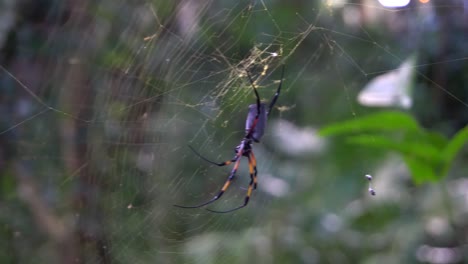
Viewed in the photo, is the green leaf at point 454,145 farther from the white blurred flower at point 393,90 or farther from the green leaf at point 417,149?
the white blurred flower at point 393,90

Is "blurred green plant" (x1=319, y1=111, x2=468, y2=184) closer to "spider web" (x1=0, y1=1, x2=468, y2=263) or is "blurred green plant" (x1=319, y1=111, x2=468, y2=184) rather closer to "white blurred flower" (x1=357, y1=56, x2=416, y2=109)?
"white blurred flower" (x1=357, y1=56, x2=416, y2=109)

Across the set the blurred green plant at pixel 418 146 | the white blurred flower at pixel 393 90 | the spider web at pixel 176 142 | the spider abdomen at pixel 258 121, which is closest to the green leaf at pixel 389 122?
the blurred green plant at pixel 418 146

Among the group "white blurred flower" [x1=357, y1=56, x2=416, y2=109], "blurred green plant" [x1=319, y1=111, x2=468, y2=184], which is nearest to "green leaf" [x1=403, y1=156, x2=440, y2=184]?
"blurred green plant" [x1=319, y1=111, x2=468, y2=184]

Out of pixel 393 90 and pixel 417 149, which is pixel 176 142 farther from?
pixel 417 149

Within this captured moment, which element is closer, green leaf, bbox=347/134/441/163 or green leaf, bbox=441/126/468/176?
green leaf, bbox=441/126/468/176

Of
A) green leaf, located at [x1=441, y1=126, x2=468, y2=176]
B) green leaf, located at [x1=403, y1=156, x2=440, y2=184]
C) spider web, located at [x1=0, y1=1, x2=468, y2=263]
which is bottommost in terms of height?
spider web, located at [x1=0, y1=1, x2=468, y2=263]

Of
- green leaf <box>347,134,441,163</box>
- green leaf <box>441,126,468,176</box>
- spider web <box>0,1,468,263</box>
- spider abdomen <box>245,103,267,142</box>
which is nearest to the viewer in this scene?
green leaf <box>441,126,468,176</box>

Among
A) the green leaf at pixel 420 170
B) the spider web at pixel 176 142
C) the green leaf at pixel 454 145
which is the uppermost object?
the green leaf at pixel 454 145

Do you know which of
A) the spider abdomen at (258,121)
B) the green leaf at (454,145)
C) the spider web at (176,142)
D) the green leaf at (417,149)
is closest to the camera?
the green leaf at (454,145)
